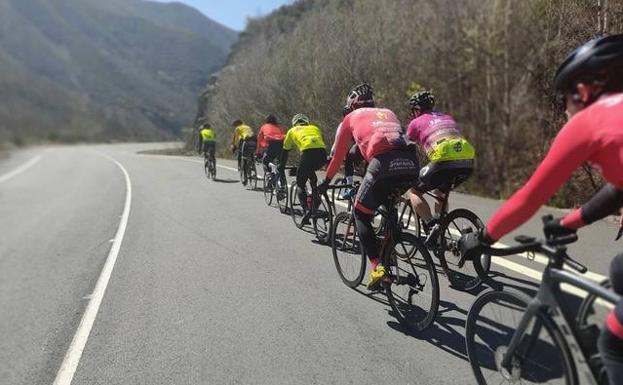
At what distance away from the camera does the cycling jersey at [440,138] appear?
18.2 feet

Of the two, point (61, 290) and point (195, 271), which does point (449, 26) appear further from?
point (61, 290)

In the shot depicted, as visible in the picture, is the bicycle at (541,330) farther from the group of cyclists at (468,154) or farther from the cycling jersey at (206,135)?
the cycling jersey at (206,135)

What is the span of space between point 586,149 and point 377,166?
275cm

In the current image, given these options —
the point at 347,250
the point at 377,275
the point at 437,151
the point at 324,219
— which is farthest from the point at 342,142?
the point at 324,219

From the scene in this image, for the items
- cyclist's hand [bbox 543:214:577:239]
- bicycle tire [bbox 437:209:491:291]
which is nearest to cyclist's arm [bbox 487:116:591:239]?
cyclist's hand [bbox 543:214:577:239]

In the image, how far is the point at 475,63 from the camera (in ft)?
47.6

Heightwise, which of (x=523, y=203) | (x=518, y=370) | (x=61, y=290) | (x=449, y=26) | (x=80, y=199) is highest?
(x=449, y=26)

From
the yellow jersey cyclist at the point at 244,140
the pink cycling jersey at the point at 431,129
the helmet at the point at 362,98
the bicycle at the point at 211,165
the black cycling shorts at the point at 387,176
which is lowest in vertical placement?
the bicycle at the point at 211,165

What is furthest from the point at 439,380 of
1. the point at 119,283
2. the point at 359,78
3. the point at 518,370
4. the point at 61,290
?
the point at 359,78

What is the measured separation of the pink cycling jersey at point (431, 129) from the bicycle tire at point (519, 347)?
273cm

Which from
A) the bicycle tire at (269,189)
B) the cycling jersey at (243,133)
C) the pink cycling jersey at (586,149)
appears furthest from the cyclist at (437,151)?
the cycling jersey at (243,133)

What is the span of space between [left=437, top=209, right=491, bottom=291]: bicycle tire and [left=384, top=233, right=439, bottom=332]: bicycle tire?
82 centimetres

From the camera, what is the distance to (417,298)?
4.88 m

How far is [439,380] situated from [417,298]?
123 centimetres
